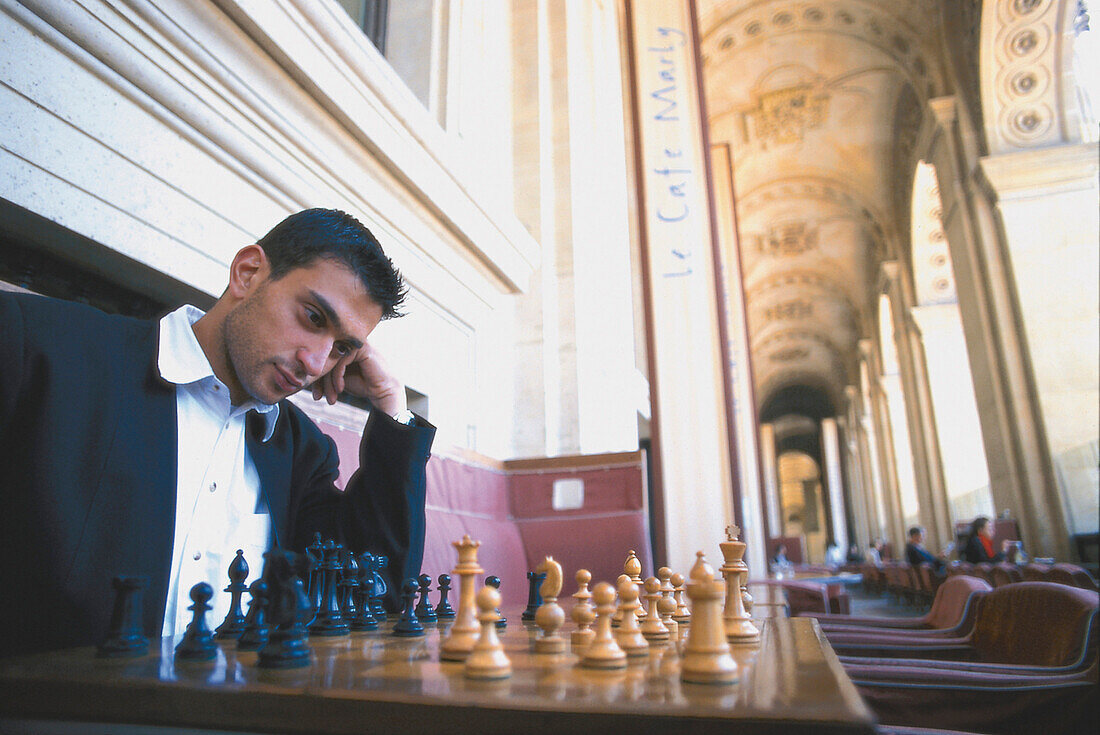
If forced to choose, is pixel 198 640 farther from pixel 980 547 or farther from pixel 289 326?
pixel 980 547

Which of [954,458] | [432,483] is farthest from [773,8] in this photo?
[432,483]

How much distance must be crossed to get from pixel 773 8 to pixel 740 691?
12133mm

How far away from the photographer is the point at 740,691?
486 mm

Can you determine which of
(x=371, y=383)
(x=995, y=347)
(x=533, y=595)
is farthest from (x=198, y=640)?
(x=995, y=347)

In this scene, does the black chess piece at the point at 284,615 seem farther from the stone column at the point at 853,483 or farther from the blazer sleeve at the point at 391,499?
the stone column at the point at 853,483

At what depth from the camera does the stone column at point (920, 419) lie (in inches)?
484

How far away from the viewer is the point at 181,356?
3.44 ft

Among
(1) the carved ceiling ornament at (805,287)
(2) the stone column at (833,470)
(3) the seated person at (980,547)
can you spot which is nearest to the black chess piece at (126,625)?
(3) the seated person at (980,547)

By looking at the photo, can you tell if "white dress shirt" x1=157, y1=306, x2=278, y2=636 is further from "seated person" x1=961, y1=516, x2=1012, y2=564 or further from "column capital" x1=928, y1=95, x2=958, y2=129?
"column capital" x1=928, y1=95, x2=958, y2=129

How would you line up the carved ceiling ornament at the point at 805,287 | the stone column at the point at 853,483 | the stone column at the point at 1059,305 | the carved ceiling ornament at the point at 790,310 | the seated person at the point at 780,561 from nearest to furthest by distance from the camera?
the stone column at the point at 1059,305 → the seated person at the point at 780,561 → the carved ceiling ornament at the point at 805,287 → the carved ceiling ornament at the point at 790,310 → the stone column at the point at 853,483

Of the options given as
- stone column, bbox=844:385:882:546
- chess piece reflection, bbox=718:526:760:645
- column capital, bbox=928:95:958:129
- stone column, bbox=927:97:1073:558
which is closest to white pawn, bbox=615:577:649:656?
chess piece reflection, bbox=718:526:760:645

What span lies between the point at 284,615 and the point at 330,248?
0.64 meters

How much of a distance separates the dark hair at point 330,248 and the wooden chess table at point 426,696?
620 millimetres

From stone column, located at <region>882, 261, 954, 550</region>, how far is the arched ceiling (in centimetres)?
116
